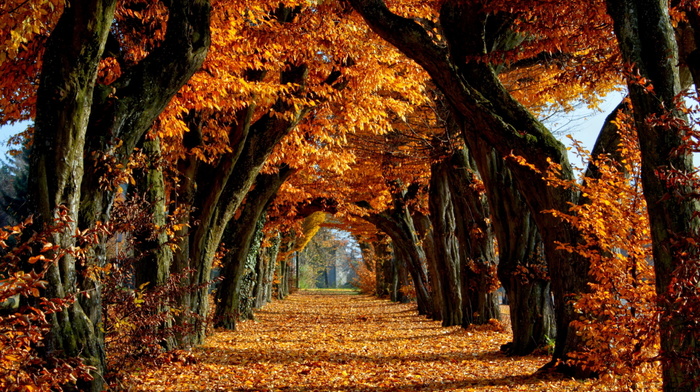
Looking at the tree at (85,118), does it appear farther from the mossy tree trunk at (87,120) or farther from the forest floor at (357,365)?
the forest floor at (357,365)

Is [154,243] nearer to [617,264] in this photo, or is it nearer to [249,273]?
[617,264]

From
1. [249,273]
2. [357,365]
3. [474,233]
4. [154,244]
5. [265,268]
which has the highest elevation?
[474,233]

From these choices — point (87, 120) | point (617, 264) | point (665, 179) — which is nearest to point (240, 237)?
point (87, 120)

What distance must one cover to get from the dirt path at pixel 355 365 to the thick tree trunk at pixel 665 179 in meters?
2.71

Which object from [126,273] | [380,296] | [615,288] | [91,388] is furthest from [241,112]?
[380,296]

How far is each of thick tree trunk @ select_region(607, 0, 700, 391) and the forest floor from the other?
2.61 meters

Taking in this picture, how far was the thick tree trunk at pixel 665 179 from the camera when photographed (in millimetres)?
3225

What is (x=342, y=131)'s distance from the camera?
11727mm

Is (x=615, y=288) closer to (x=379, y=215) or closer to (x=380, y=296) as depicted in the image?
(x=379, y=215)

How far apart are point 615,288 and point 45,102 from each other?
5.36 meters

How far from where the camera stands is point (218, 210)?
10.4 m

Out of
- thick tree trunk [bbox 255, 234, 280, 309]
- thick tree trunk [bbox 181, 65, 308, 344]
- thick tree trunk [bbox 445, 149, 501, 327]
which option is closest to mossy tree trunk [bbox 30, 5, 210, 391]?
thick tree trunk [bbox 181, 65, 308, 344]

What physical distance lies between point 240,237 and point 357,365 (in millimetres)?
6034

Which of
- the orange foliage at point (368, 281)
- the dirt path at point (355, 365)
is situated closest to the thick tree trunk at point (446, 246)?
the dirt path at point (355, 365)
